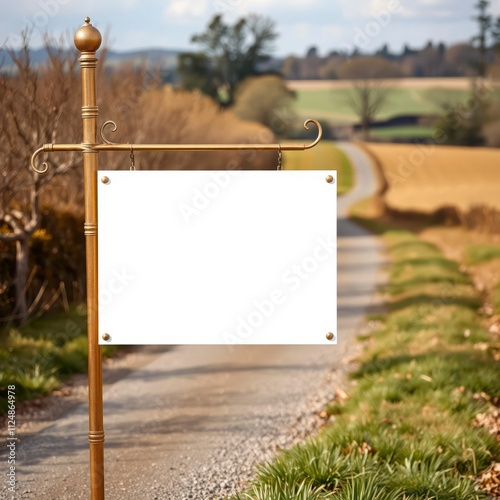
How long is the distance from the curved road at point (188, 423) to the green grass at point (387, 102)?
16.2 m

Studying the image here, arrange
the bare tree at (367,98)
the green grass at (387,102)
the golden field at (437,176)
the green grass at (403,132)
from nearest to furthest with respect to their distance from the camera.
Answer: the golden field at (437,176)
the green grass at (387,102)
the green grass at (403,132)
the bare tree at (367,98)

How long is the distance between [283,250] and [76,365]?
4.83m

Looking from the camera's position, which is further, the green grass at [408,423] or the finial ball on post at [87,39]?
the green grass at [408,423]

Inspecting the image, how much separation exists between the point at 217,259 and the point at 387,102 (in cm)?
2352

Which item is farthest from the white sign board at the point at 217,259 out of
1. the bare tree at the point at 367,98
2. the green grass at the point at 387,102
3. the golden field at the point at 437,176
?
the bare tree at the point at 367,98

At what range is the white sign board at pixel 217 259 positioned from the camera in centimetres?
411

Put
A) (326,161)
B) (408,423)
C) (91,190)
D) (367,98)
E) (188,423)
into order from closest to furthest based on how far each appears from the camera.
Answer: (91,190), (408,423), (188,423), (367,98), (326,161)

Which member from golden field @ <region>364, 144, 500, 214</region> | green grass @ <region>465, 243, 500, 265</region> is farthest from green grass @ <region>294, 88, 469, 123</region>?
green grass @ <region>465, 243, 500, 265</region>

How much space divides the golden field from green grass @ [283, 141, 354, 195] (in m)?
1.40

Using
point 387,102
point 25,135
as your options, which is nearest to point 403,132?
point 387,102

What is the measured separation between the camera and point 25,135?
30.3ft

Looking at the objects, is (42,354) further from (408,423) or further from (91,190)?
(91,190)

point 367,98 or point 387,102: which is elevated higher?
point 367,98

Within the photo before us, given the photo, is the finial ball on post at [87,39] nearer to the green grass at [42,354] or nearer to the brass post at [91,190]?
the brass post at [91,190]
